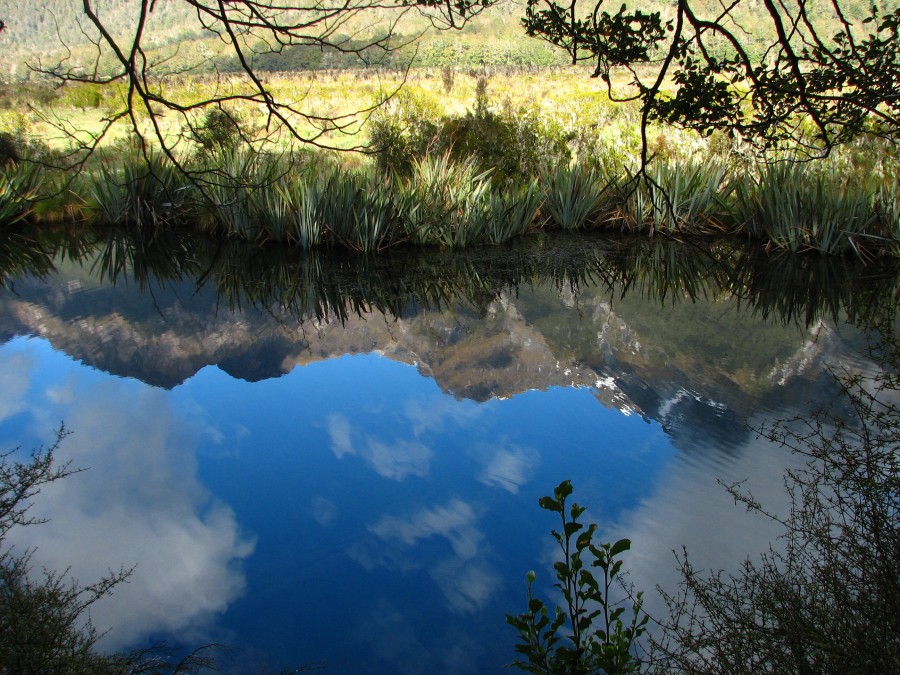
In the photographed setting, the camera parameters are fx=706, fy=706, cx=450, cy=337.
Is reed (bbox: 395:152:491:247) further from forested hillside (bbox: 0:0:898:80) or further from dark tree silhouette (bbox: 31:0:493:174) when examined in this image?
forested hillside (bbox: 0:0:898:80)

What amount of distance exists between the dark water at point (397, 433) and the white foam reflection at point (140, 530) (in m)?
0.01

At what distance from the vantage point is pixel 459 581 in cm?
240

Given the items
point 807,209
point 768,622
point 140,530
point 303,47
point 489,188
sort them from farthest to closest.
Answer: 1. point 303,47
2. point 489,188
3. point 807,209
4. point 140,530
5. point 768,622

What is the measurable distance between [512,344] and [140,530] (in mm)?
2701

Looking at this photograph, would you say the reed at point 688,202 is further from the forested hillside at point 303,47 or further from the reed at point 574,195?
the forested hillside at point 303,47

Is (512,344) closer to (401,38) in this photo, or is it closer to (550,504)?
(550,504)

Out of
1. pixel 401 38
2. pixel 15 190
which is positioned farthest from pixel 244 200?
pixel 401 38

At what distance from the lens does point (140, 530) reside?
2.74m

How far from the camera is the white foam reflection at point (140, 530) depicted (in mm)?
2295

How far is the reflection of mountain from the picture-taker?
410 centimetres

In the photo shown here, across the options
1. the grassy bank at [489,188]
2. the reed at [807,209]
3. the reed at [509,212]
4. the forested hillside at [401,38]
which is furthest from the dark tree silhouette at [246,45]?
the forested hillside at [401,38]

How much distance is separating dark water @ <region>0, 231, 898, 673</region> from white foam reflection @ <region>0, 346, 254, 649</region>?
1 cm

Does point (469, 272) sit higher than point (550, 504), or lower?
lower

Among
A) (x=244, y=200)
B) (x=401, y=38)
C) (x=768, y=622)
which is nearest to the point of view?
(x=768, y=622)
